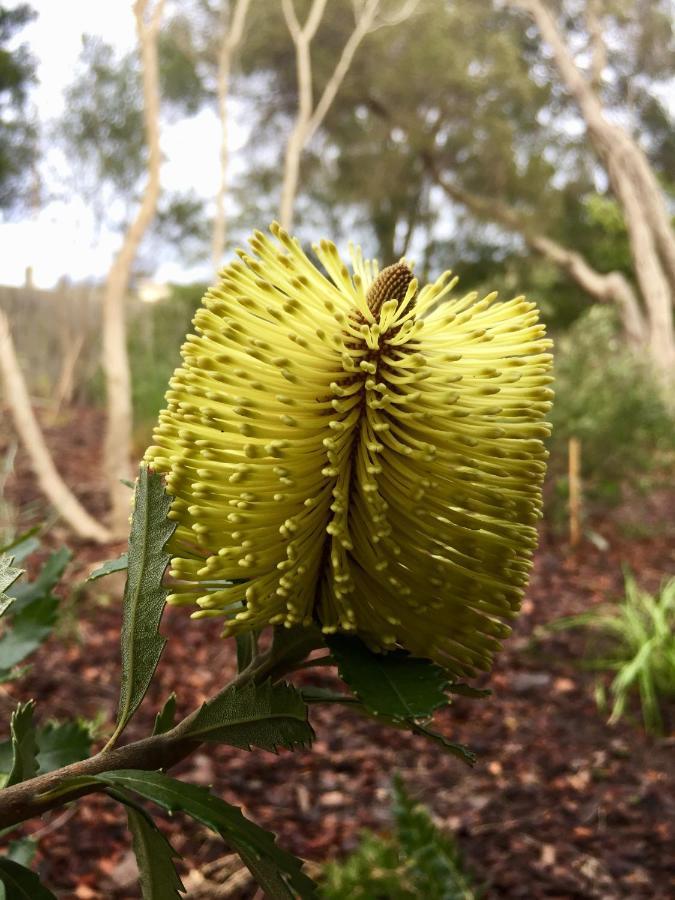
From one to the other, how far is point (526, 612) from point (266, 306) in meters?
3.46

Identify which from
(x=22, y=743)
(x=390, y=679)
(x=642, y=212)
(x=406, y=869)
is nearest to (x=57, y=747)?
(x=22, y=743)

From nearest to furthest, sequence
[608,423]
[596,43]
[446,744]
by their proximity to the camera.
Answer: [446,744] < [608,423] < [596,43]

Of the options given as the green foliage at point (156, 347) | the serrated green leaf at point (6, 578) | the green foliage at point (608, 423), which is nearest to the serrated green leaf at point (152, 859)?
the serrated green leaf at point (6, 578)

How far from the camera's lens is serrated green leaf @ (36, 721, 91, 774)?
628 millimetres

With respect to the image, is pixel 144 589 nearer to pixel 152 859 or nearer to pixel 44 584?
pixel 152 859

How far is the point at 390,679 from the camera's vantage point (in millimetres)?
403

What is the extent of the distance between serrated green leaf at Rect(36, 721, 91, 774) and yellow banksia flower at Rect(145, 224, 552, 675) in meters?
0.27

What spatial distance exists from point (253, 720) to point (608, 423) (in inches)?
195

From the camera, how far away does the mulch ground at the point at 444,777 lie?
186 centimetres

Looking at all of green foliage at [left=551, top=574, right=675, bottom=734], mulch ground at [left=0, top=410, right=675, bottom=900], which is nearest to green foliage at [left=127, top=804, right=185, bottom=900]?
mulch ground at [left=0, top=410, right=675, bottom=900]

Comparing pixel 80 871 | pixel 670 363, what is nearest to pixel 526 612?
pixel 80 871

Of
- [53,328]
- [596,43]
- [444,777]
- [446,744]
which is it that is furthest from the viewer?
[596,43]

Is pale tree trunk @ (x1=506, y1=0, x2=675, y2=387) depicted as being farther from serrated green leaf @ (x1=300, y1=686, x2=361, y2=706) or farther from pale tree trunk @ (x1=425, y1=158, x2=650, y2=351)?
serrated green leaf @ (x1=300, y1=686, x2=361, y2=706)

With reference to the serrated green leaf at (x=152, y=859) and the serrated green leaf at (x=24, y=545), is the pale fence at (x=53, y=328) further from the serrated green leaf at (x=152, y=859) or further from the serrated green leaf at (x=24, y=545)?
the serrated green leaf at (x=152, y=859)
